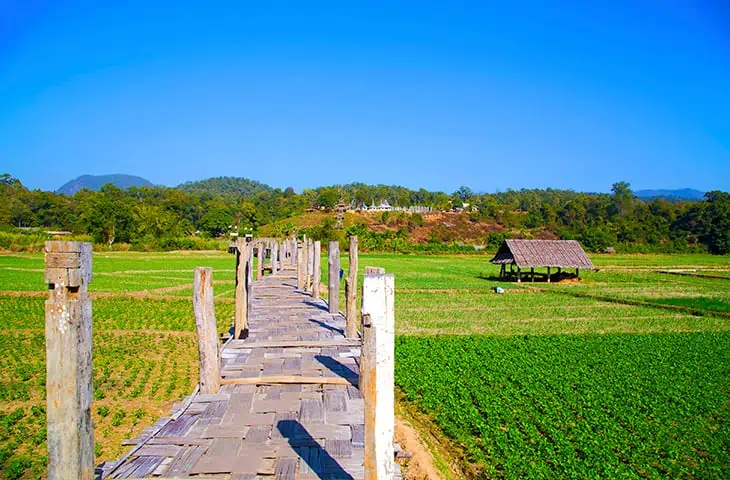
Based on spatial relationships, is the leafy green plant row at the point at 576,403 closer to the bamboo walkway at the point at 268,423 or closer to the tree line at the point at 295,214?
the bamboo walkway at the point at 268,423

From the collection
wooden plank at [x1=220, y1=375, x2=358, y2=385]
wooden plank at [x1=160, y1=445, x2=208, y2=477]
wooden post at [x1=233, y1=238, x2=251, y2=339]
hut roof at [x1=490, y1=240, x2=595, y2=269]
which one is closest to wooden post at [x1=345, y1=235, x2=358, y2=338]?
wooden post at [x1=233, y1=238, x2=251, y2=339]

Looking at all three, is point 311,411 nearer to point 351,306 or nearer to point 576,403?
point 351,306

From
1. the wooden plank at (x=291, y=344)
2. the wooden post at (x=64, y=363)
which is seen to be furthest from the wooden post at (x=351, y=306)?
the wooden post at (x=64, y=363)

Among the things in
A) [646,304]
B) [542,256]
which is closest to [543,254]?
[542,256]

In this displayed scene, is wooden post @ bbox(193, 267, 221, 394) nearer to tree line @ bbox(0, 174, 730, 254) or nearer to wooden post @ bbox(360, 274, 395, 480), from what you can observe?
wooden post @ bbox(360, 274, 395, 480)

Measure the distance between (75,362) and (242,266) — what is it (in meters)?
6.82

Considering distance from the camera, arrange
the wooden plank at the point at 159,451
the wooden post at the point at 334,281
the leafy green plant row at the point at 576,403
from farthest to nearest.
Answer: the wooden post at the point at 334,281, the leafy green plant row at the point at 576,403, the wooden plank at the point at 159,451

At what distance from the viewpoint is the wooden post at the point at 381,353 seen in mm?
4652

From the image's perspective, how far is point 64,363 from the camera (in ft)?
13.5

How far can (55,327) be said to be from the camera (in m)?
4.10

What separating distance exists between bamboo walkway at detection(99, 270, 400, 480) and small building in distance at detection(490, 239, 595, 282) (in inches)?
1030

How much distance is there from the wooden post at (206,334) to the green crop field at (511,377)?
148 centimetres

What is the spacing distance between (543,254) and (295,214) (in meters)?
64.8

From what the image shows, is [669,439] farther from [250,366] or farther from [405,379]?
[250,366]
